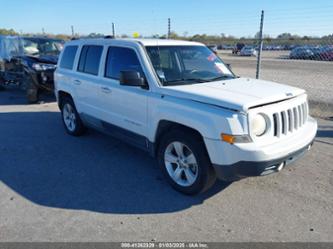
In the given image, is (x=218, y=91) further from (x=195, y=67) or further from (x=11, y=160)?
(x=11, y=160)

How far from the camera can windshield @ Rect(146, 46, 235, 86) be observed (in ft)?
13.6

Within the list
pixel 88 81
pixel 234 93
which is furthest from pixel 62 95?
pixel 234 93

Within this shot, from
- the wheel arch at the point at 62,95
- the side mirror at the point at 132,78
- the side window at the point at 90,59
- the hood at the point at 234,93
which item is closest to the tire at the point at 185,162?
the hood at the point at 234,93

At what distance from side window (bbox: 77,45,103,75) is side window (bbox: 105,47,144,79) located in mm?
331

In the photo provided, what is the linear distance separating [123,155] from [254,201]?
7.90ft

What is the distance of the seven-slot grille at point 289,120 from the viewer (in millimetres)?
3346

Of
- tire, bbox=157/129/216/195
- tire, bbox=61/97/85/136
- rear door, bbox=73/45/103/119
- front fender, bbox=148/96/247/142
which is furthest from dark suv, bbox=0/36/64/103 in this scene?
tire, bbox=157/129/216/195

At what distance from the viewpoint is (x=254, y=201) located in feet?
12.0

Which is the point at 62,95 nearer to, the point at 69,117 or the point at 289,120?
the point at 69,117

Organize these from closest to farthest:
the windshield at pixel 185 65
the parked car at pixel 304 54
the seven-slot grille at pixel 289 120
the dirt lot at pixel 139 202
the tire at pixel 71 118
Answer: the dirt lot at pixel 139 202, the seven-slot grille at pixel 289 120, the windshield at pixel 185 65, the tire at pixel 71 118, the parked car at pixel 304 54

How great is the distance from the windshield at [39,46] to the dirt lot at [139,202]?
727 centimetres

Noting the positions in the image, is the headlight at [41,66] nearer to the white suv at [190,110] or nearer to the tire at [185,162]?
the white suv at [190,110]

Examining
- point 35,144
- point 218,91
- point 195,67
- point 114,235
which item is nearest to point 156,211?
point 114,235

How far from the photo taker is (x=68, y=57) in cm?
611
